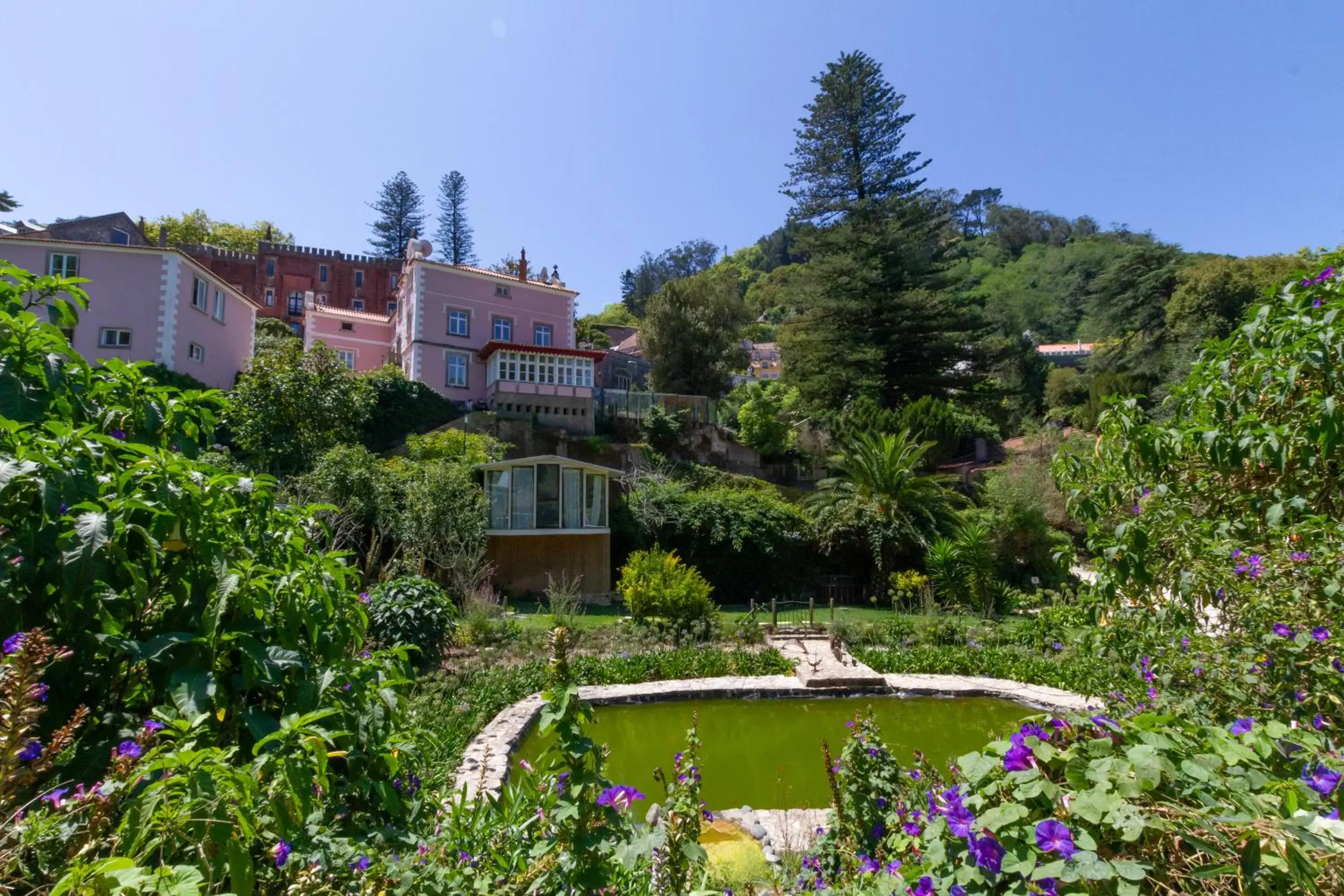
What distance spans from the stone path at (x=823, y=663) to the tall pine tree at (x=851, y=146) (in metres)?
21.3

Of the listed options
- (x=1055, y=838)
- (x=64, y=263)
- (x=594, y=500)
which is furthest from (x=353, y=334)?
(x=1055, y=838)

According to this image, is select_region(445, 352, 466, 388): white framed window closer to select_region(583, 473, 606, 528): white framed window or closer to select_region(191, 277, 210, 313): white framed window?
select_region(191, 277, 210, 313): white framed window

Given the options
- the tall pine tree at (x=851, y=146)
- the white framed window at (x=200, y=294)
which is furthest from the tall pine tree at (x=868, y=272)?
the white framed window at (x=200, y=294)

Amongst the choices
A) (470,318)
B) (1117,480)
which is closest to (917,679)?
(1117,480)

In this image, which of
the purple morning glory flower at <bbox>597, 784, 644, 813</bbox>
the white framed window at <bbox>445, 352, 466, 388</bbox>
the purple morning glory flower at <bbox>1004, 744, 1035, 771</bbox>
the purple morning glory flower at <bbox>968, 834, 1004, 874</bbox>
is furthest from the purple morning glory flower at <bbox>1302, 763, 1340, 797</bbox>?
the white framed window at <bbox>445, 352, 466, 388</bbox>

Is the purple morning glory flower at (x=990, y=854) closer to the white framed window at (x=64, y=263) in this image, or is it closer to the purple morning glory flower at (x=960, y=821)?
the purple morning glory flower at (x=960, y=821)

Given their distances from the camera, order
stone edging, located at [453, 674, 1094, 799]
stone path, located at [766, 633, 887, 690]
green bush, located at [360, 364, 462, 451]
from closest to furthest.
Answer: stone edging, located at [453, 674, 1094, 799] < stone path, located at [766, 633, 887, 690] < green bush, located at [360, 364, 462, 451]

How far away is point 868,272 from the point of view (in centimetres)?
2700

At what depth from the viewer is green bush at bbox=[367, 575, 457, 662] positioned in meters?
8.54

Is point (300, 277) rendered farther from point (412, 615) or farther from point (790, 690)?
point (790, 690)

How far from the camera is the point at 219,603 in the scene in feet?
5.29

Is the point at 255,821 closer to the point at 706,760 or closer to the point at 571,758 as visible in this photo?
the point at 571,758

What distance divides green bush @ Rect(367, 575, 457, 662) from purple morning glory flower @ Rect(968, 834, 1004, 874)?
26.5 ft

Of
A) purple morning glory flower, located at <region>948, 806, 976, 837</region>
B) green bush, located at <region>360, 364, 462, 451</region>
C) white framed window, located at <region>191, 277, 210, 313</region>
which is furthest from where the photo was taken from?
green bush, located at <region>360, 364, 462, 451</region>
